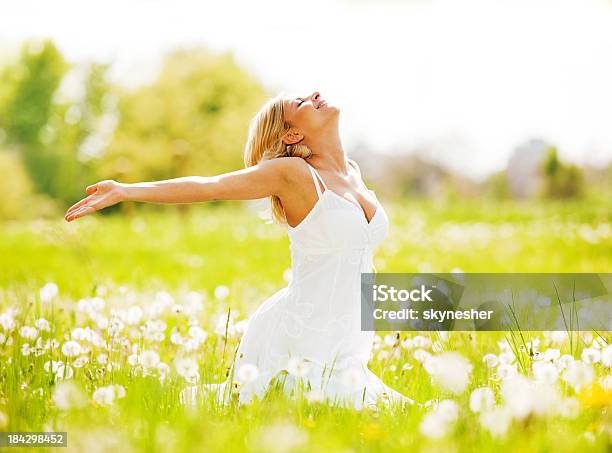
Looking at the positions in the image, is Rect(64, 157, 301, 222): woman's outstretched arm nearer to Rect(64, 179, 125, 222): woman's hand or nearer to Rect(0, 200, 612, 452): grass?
Rect(64, 179, 125, 222): woman's hand

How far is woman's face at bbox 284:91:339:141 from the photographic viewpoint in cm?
384

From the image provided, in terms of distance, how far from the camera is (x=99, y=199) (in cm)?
315

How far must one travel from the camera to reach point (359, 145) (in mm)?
45875

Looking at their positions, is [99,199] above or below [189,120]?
below

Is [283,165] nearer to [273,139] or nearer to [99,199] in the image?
[273,139]

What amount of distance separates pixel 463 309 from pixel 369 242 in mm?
1156

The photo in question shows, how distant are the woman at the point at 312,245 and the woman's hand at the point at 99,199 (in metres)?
0.35

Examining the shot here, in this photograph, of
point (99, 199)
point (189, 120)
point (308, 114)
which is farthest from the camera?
point (189, 120)

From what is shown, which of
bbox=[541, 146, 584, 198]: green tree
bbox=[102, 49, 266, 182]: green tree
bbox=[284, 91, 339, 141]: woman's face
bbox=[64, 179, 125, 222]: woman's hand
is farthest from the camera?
bbox=[102, 49, 266, 182]: green tree

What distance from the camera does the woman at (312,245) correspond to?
11.6 ft

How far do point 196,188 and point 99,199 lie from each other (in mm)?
441

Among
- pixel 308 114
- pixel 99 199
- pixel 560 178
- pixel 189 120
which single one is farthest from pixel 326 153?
pixel 189 120

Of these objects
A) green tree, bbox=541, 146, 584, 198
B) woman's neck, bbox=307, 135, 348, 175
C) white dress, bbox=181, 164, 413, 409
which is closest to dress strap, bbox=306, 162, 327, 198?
white dress, bbox=181, 164, 413, 409

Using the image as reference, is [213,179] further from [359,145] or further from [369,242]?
[359,145]
